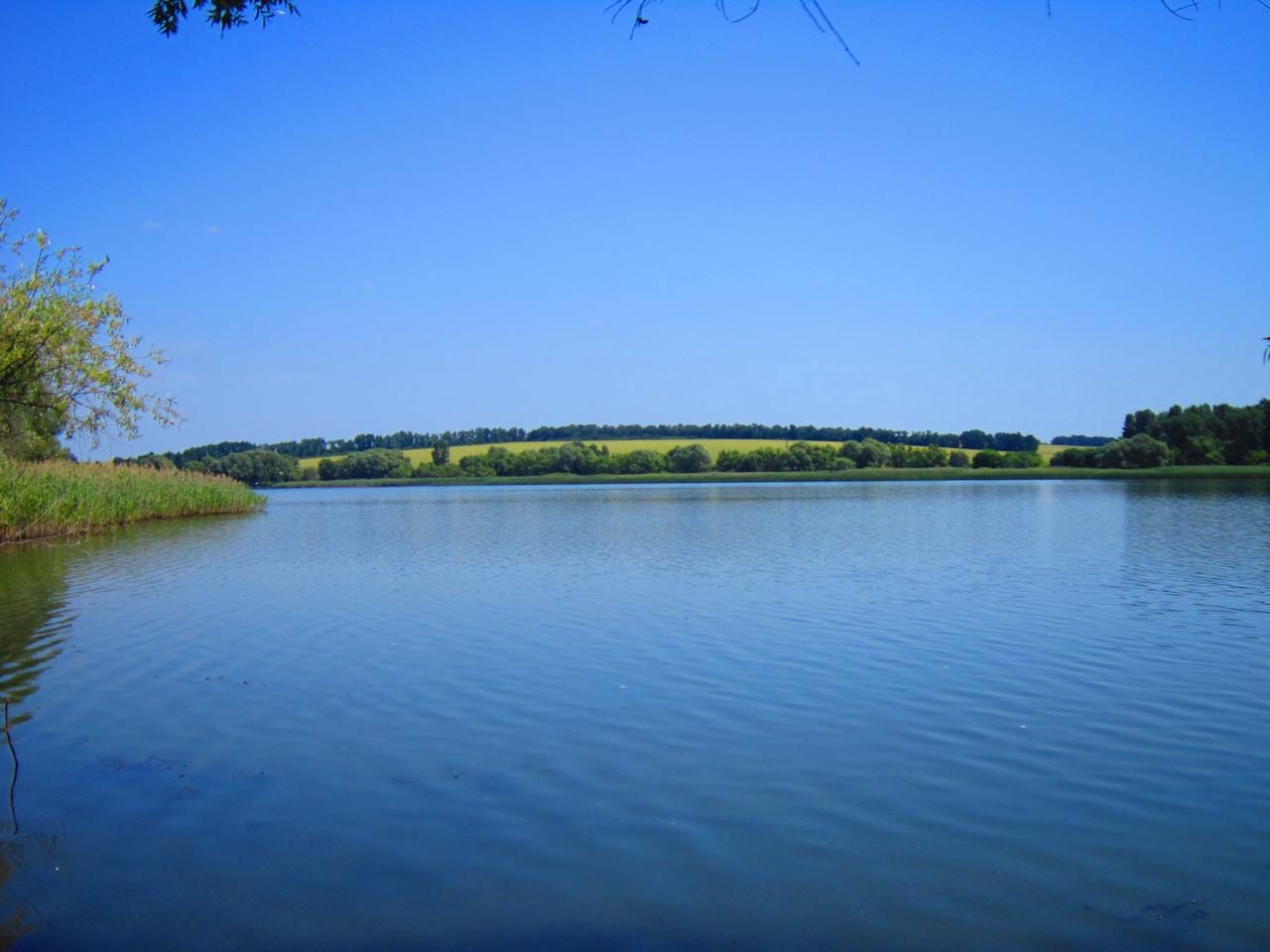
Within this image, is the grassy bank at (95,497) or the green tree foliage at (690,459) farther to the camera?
the green tree foliage at (690,459)

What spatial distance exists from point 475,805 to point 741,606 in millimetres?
8123

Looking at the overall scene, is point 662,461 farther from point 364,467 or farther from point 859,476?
point 364,467

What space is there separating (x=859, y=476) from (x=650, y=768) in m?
82.7

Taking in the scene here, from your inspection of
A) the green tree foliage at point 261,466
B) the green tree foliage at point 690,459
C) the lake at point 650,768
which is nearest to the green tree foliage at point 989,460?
the green tree foliage at point 690,459

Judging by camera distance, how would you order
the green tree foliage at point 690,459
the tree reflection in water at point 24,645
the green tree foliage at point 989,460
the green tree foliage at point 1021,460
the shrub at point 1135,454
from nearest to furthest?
the tree reflection in water at point 24,645, the shrub at point 1135,454, the green tree foliage at point 1021,460, the green tree foliage at point 989,460, the green tree foliage at point 690,459

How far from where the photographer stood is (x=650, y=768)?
22.3ft

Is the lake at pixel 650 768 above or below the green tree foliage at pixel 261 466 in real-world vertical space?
below

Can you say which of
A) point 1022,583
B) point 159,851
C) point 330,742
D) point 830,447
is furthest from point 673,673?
point 830,447

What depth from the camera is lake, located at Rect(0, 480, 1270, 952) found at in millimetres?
4633

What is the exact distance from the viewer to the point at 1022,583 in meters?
15.6

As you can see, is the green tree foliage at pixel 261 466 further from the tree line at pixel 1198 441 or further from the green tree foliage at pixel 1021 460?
the tree line at pixel 1198 441

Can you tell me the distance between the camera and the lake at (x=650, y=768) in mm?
4633

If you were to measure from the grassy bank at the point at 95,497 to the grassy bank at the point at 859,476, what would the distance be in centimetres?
5223

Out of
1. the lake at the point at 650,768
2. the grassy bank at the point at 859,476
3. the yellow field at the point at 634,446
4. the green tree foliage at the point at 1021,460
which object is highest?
the yellow field at the point at 634,446
